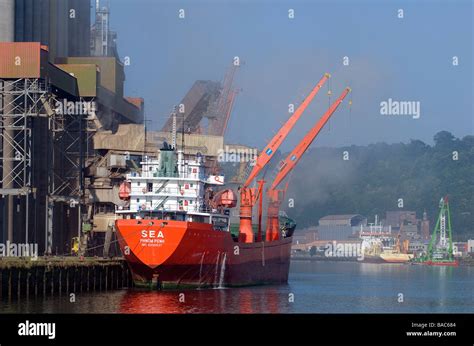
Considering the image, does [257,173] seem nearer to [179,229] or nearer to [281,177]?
[281,177]

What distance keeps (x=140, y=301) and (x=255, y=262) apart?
1934cm

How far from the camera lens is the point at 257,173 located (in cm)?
7444

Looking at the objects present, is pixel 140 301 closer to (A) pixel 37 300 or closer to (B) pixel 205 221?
(A) pixel 37 300

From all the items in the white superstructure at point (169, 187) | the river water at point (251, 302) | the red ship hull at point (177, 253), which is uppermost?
the white superstructure at point (169, 187)

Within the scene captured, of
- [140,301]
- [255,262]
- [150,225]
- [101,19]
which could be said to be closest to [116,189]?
[255,262]

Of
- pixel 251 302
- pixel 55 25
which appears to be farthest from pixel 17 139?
pixel 251 302

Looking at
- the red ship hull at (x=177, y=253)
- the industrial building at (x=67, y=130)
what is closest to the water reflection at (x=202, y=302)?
the red ship hull at (x=177, y=253)

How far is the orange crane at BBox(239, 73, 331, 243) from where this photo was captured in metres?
67.6

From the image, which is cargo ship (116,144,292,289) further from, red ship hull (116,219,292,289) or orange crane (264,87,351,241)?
orange crane (264,87,351,241)

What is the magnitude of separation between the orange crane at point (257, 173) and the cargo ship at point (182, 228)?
0.24 feet

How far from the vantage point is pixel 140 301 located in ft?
161

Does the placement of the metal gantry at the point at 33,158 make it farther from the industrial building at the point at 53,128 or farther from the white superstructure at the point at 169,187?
the white superstructure at the point at 169,187

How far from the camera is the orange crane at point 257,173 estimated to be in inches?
2660

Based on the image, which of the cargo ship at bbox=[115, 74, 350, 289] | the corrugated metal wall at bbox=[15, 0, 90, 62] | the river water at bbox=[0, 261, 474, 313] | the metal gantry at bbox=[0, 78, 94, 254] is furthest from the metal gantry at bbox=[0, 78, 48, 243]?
the river water at bbox=[0, 261, 474, 313]
